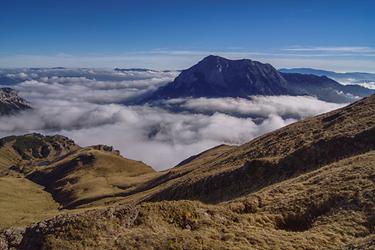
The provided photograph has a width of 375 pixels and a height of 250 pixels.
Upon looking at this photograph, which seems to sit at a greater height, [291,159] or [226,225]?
[226,225]

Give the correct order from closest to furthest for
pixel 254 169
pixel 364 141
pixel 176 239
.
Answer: pixel 176 239
pixel 364 141
pixel 254 169

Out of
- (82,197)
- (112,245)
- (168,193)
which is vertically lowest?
(82,197)

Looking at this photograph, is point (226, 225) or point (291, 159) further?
point (291, 159)

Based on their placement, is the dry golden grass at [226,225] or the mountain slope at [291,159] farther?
the mountain slope at [291,159]

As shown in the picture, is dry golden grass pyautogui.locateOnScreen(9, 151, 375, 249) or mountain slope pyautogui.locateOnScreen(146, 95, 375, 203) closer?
dry golden grass pyautogui.locateOnScreen(9, 151, 375, 249)

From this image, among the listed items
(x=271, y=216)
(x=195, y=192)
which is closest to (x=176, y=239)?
(x=271, y=216)

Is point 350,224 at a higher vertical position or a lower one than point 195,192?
higher

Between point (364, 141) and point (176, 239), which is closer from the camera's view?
point (176, 239)

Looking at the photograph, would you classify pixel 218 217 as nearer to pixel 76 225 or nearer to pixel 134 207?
pixel 134 207

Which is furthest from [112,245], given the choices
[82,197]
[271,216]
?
[82,197]

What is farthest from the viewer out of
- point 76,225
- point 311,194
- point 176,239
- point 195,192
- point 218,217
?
point 195,192
